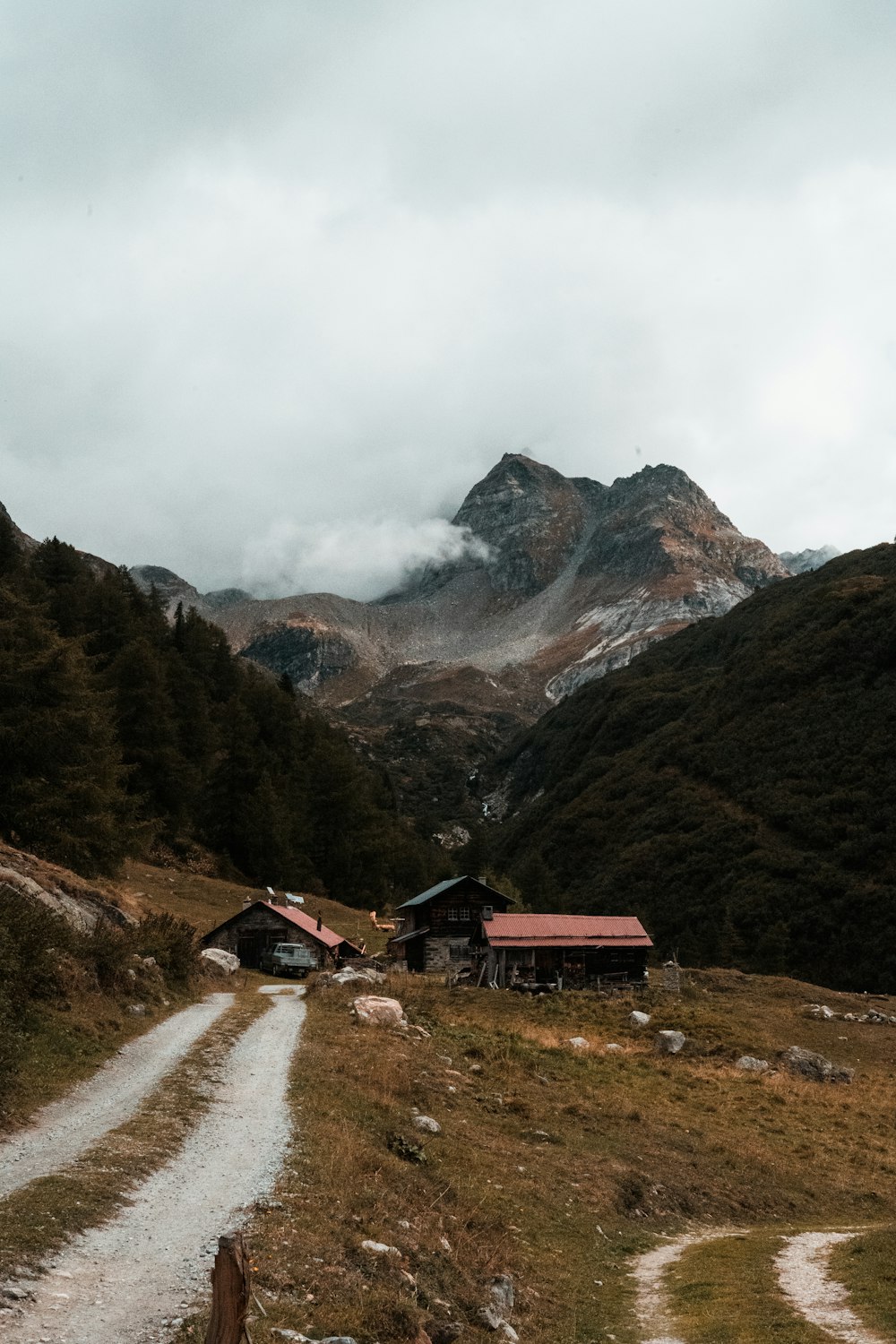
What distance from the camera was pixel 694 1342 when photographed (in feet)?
41.0

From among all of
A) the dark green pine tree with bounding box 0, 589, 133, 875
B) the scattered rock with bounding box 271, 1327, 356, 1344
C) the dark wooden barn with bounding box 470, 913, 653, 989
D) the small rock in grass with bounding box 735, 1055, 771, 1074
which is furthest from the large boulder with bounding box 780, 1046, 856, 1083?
the scattered rock with bounding box 271, 1327, 356, 1344

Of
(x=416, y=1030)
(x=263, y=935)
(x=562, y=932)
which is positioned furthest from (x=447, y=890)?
(x=416, y=1030)

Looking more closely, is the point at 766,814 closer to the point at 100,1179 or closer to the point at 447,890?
the point at 447,890

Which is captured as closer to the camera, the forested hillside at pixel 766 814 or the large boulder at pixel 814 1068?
the large boulder at pixel 814 1068

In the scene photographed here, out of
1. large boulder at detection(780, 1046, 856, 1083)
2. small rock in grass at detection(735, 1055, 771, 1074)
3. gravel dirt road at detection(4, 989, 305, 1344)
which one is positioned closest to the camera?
gravel dirt road at detection(4, 989, 305, 1344)

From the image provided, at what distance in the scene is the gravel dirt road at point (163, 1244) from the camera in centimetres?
844

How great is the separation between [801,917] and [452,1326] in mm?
113331

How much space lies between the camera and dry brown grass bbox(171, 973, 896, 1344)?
37.7 ft

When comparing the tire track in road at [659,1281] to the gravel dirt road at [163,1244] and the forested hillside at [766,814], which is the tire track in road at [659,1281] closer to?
the gravel dirt road at [163,1244]

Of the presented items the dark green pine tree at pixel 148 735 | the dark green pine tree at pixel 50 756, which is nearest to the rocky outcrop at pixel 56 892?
the dark green pine tree at pixel 50 756

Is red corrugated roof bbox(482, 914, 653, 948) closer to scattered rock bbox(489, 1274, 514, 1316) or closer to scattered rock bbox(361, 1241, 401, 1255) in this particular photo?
scattered rock bbox(489, 1274, 514, 1316)

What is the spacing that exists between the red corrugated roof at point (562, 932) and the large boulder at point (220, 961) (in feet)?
67.7

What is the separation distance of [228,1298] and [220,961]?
41.2 m

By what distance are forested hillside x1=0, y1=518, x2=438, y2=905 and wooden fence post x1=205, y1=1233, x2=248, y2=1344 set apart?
132ft
